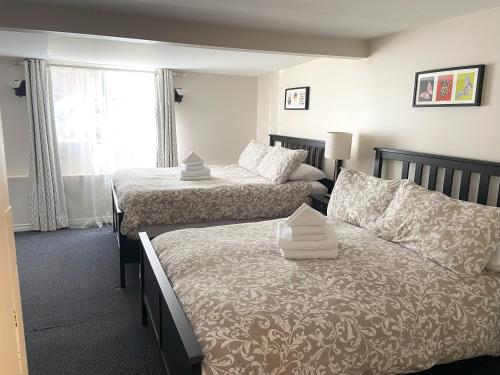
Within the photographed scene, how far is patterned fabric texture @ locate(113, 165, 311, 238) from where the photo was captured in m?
3.29

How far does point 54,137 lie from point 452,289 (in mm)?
4675

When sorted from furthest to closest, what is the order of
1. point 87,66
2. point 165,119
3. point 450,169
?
1. point 165,119
2. point 87,66
3. point 450,169

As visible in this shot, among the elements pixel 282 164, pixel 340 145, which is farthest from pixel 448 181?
pixel 282 164

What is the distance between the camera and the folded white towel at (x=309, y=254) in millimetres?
2051

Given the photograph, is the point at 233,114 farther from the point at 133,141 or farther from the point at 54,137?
the point at 54,137

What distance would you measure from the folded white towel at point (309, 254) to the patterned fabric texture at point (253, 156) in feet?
8.01

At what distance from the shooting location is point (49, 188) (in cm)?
470

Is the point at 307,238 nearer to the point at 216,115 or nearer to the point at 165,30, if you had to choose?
the point at 165,30

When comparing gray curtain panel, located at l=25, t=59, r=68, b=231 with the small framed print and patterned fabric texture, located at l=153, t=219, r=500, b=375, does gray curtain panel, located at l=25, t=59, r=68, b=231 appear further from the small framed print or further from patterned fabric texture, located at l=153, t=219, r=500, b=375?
patterned fabric texture, located at l=153, t=219, r=500, b=375

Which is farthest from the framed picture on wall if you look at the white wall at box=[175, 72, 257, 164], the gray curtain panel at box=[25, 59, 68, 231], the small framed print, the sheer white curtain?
the gray curtain panel at box=[25, 59, 68, 231]

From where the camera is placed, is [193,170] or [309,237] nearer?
[309,237]

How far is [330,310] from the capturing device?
154cm

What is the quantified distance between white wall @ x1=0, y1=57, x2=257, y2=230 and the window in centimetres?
36

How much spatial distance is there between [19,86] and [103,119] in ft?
3.34
